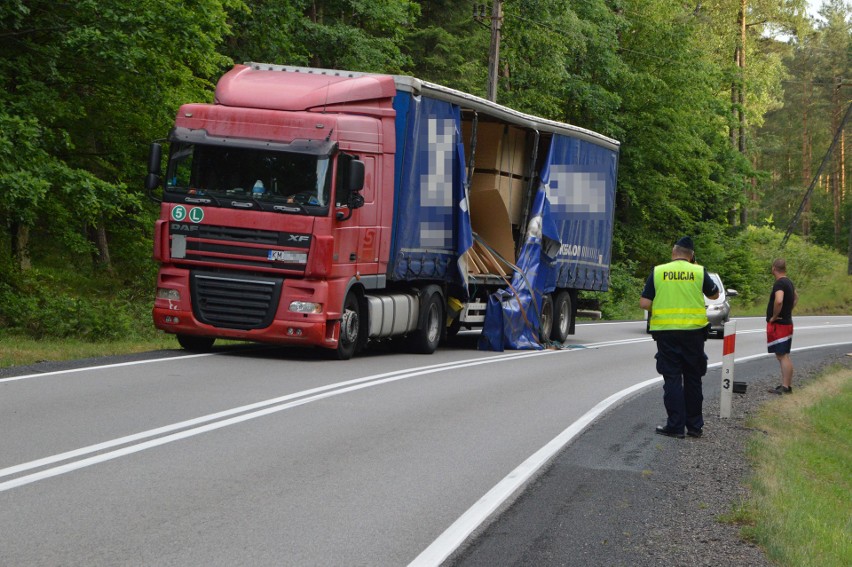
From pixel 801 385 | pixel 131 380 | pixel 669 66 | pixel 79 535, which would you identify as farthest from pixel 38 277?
pixel 669 66

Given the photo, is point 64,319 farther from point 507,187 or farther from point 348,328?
point 507,187

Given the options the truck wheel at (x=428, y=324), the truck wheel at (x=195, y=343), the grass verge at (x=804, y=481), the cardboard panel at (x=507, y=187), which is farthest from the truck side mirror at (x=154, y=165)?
the grass verge at (x=804, y=481)

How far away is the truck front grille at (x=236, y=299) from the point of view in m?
15.0

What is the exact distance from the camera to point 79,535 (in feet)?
19.6

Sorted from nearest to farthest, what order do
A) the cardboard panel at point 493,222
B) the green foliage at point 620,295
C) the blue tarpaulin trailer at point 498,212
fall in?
the blue tarpaulin trailer at point 498,212
the cardboard panel at point 493,222
the green foliage at point 620,295

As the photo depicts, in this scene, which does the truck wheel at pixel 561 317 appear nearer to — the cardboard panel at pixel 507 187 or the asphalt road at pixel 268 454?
the cardboard panel at pixel 507 187

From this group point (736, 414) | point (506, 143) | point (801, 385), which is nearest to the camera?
point (736, 414)

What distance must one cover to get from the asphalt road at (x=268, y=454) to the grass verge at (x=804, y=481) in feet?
4.74

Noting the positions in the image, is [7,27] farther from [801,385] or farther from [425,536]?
[425,536]

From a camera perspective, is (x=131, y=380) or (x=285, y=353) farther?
(x=285, y=353)

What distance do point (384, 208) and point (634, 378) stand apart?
4.36 metres

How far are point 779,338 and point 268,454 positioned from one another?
32.5ft

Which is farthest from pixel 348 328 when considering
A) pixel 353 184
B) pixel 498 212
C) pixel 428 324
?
pixel 498 212

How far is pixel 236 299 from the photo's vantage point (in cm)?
1505
